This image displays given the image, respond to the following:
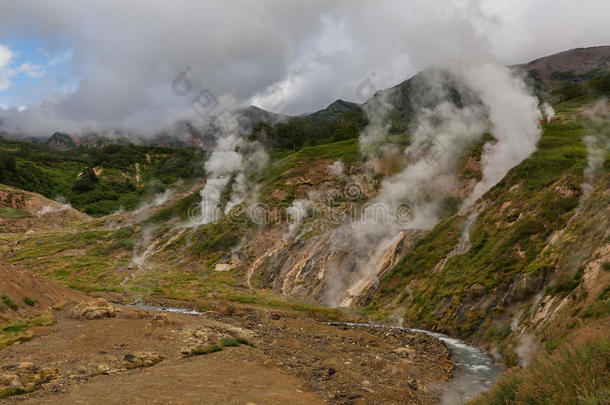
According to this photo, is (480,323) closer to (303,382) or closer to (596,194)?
(596,194)

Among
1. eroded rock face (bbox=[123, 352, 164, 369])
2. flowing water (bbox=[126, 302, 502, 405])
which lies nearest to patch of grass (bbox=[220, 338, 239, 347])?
eroded rock face (bbox=[123, 352, 164, 369])

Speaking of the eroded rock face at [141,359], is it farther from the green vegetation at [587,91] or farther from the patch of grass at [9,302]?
the green vegetation at [587,91]

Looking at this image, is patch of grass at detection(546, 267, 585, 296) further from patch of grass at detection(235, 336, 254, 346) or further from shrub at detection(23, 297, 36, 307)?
shrub at detection(23, 297, 36, 307)

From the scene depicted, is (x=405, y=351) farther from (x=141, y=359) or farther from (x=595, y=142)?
(x=595, y=142)

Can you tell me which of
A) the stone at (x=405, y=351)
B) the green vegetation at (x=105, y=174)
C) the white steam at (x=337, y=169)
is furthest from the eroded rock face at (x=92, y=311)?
the green vegetation at (x=105, y=174)

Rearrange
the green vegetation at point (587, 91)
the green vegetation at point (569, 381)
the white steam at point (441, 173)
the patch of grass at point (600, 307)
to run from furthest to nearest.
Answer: the green vegetation at point (587, 91), the white steam at point (441, 173), the patch of grass at point (600, 307), the green vegetation at point (569, 381)

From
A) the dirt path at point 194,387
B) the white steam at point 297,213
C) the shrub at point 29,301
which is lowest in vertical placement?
the dirt path at point 194,387

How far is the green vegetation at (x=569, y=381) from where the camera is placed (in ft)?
19.0

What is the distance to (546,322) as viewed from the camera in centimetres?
1625

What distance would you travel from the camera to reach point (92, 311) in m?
23.8

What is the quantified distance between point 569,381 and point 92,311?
83.9 ft

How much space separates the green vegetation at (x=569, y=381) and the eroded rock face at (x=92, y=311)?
2353 centimetres

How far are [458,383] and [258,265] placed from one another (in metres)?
37.7

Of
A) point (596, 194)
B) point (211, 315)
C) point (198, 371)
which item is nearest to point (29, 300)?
point (211, 315)
